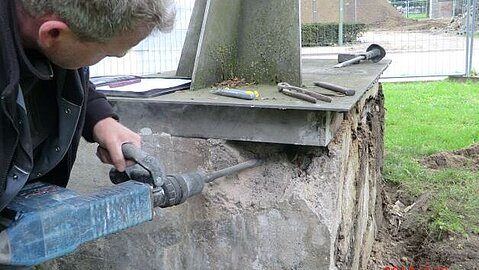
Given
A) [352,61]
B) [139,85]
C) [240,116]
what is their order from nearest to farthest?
[240,116] < [139,85] < [352,61]

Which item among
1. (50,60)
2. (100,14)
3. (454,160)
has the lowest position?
(454,160)

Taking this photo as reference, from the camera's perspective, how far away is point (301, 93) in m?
2.37

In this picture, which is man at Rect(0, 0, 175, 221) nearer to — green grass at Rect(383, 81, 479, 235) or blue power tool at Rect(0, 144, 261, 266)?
blue power tool at Rect(0, 144, 261, 266)

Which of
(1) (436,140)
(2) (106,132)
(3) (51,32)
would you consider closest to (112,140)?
(2) (106,132)

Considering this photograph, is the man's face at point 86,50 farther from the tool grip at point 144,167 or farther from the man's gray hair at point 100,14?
the tool grip at point 144,167

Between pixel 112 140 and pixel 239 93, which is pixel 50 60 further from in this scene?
pixel 239 93

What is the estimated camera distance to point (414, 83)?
10.2m

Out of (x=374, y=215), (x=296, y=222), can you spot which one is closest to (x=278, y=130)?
(x=296, y=222)

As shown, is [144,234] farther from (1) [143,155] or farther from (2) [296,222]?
(1) [143,155]

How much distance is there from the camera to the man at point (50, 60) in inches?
51.6

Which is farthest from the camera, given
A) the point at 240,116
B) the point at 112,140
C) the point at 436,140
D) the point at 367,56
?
→ the point at 436,140

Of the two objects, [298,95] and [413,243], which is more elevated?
[298,95]

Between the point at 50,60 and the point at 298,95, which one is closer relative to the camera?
the point at 50,60

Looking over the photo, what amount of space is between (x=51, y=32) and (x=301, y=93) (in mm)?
1225
